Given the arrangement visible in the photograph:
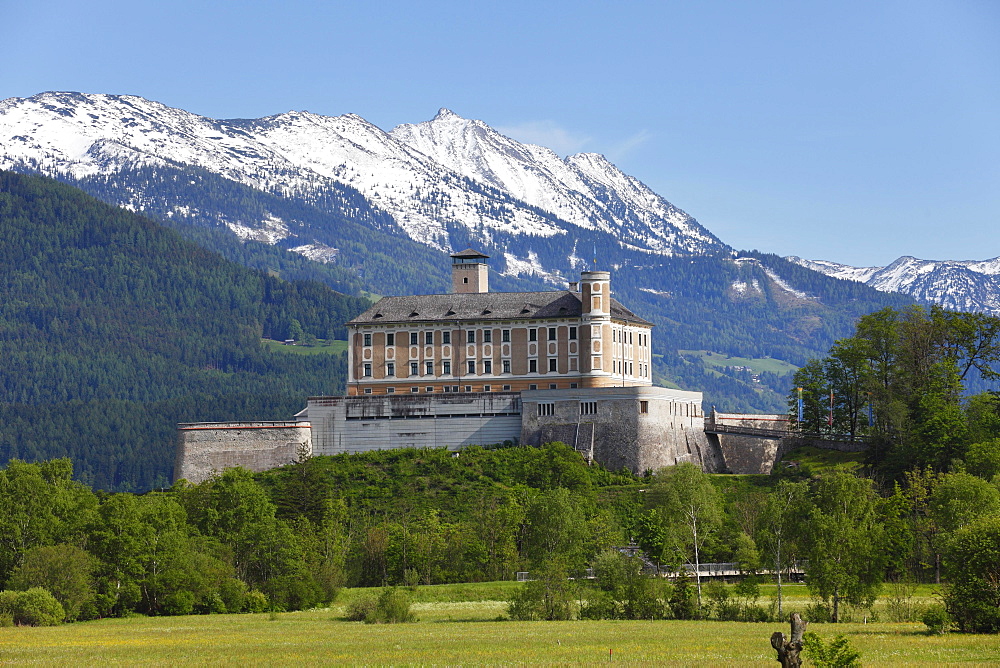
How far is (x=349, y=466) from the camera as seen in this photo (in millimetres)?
131875

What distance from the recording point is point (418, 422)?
453 feet

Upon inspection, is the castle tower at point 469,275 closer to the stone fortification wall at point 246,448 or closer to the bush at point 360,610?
the stone fortification wall at point 246,448

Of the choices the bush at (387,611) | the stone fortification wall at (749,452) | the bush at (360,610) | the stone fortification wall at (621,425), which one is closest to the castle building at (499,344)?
the stone fortification wall at (621,425)

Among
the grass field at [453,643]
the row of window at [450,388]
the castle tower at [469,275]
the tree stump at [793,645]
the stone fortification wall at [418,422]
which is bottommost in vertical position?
the grass field at [453,643]

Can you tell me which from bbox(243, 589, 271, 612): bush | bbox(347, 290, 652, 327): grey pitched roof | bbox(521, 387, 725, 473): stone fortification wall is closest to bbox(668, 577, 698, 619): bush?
bbox(243, 589, 271, 612): bush

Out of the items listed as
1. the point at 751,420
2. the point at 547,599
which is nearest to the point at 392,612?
the point at 547,599

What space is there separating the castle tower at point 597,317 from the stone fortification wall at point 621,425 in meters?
6.63

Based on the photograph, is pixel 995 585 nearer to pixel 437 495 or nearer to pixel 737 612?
pixel 737 612

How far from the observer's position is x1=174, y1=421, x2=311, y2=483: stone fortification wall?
138m

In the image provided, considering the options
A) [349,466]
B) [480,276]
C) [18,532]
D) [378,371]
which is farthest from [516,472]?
[18,532]

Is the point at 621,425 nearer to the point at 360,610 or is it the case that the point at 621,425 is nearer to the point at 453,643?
the point at 360,610

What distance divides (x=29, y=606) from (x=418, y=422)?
186 ft

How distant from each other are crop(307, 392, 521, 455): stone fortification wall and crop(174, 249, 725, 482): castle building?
92 millimetres

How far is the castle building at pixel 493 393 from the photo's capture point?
133 m
